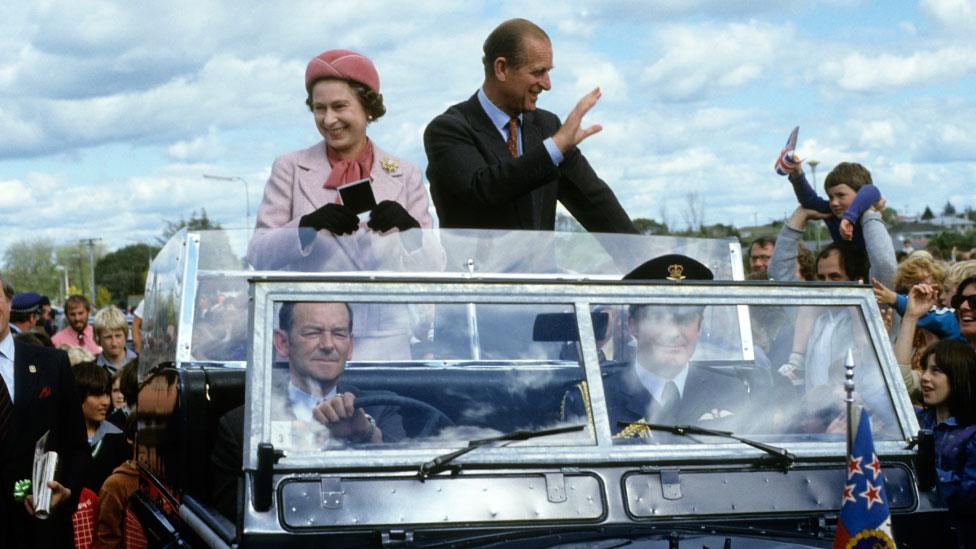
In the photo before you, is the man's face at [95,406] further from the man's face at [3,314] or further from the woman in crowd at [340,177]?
the woman in crowd at [340,177]

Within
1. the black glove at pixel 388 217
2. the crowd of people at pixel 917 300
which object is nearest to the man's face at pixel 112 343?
the crowd of people at pixel 917 300

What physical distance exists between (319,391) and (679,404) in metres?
1.08

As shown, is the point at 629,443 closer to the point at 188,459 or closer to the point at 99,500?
the point at 188,459

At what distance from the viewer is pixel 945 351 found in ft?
18.4

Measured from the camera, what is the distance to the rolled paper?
6113mm

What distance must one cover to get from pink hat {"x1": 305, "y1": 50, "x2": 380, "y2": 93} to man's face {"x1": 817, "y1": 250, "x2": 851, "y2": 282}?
9.48 feet

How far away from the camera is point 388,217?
5.05 metres

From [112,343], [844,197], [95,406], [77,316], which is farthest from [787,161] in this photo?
[77,316]

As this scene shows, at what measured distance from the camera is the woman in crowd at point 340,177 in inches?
199

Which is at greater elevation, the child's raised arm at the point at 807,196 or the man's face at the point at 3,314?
the child's raised arm at the point at 807,196

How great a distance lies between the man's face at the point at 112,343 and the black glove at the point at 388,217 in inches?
308

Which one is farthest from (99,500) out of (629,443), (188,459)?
(629,443)

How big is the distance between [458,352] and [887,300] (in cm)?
323

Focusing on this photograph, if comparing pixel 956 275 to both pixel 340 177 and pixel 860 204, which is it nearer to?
pixel 860 204
